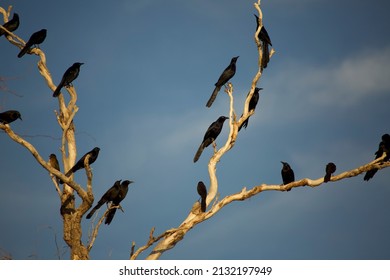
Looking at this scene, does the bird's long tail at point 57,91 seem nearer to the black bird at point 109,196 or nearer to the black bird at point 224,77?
the black bird at point 109,196

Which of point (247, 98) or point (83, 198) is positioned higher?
point (247, 98)

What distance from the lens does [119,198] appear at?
1067 centimetres

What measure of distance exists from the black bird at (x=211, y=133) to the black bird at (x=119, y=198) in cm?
131

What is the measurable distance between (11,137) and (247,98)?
13.1ft

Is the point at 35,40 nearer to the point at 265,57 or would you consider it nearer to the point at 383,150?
the point at 265,57

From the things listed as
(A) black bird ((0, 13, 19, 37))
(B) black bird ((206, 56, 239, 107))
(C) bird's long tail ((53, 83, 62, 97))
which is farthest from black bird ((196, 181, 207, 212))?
(A) black bird ((0, 13, 19, 37))

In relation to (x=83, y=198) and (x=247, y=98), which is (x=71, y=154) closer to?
(x=83, y=198)

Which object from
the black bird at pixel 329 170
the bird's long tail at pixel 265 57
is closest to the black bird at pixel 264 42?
the bird's long tail at pixel 265 57

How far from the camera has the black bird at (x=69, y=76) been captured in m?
11.1

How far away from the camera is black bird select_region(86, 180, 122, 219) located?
10.1m
